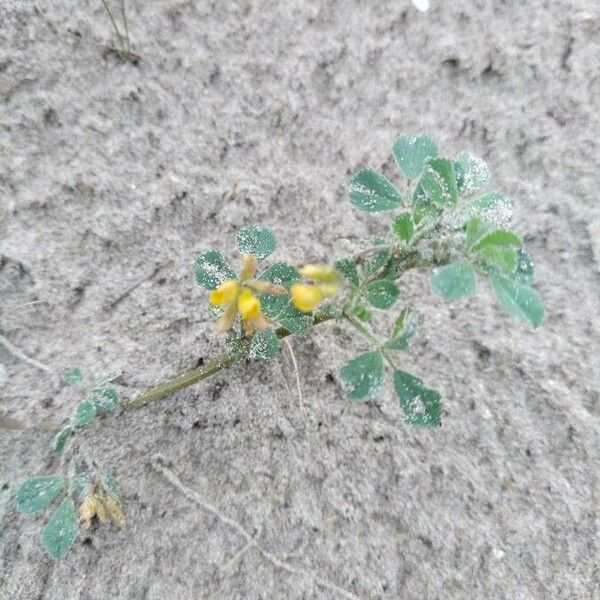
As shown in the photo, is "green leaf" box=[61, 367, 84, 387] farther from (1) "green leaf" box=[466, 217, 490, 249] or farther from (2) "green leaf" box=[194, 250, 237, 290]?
(1) "green leaf" box=[466, 217, 490, 249]

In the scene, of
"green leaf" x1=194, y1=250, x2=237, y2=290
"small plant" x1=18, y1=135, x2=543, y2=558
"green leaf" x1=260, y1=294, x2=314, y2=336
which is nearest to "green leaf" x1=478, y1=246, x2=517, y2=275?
"small plant" x1=18, y1=135, x2=543, y2=558

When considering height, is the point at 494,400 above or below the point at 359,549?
above

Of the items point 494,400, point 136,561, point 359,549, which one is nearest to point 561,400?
point 494,400

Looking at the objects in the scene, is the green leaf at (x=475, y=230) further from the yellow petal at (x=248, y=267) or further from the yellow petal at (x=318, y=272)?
the yellow petal at (x=248, y=267)

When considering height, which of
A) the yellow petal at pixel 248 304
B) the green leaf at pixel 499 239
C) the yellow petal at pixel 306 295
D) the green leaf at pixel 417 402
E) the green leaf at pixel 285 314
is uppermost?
the green leaf at pixel 499 239

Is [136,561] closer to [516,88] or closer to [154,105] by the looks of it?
[154,105]

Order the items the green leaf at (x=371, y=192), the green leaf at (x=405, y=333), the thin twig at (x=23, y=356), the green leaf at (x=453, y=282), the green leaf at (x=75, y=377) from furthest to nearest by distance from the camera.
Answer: the thin twig at (x=23, y=356) < the green leaf at (x=75, y=377) < the green leaf at (x=371, y=192) < the green leaf at (x=405, y=333) < the green leaf at (x=453, y=282)

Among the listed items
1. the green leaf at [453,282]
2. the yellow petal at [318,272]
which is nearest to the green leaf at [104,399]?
the yellow petal at [318,272]
